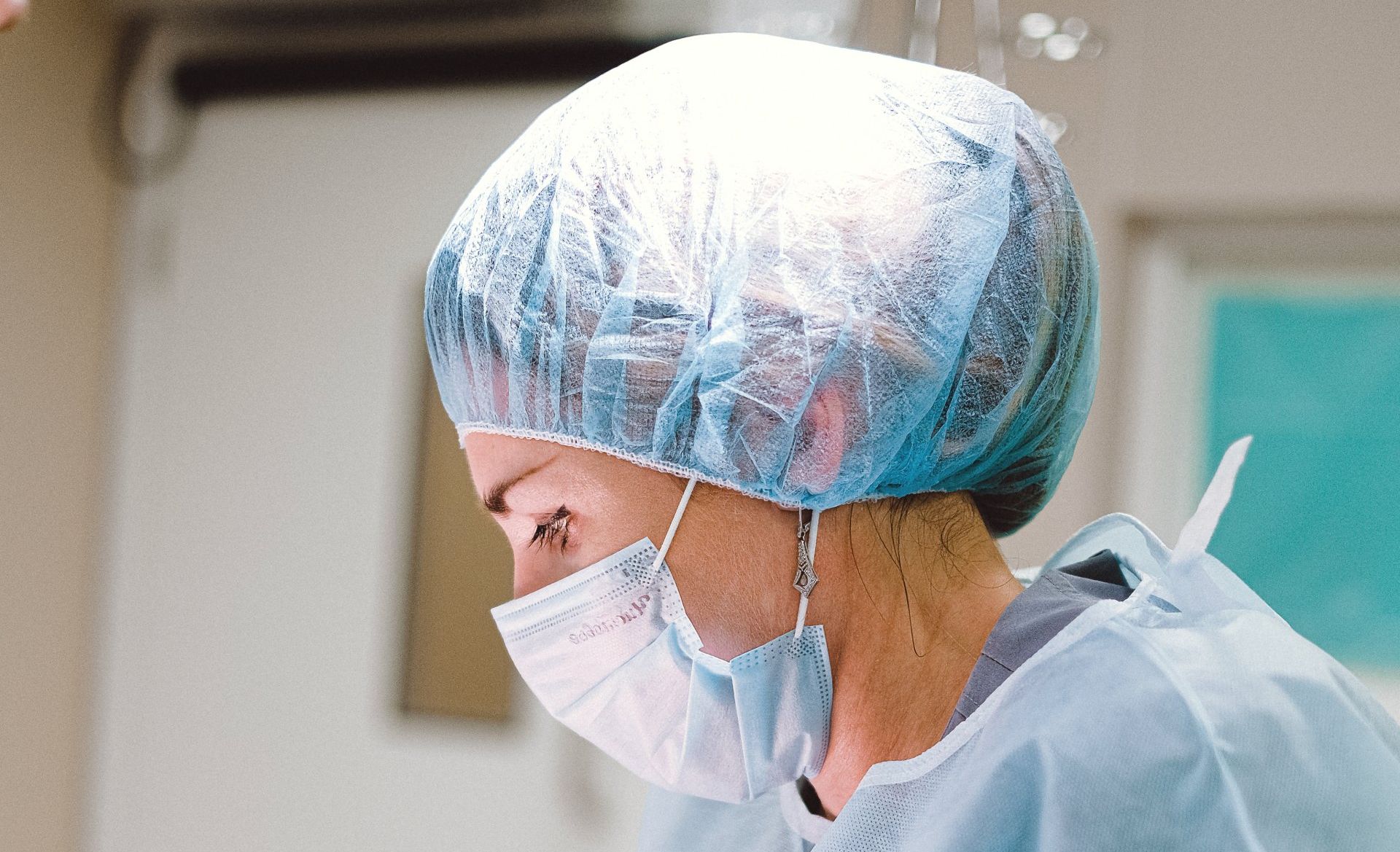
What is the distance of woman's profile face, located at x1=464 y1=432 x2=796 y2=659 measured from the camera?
0.84 metres

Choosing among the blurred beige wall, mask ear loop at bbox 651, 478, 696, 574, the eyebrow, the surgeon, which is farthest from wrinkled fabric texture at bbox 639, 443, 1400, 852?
the blurred beige wall

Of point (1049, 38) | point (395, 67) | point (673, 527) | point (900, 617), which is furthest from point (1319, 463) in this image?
point (395, 67)

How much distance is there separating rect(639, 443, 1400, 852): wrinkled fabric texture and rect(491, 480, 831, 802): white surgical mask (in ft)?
0.34

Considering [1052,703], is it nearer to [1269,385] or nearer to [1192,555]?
[1192,555]

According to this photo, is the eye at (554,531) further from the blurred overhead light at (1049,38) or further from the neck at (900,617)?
the blurred overhead light at (1049,38)

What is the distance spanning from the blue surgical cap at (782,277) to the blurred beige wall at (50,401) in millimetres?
2159

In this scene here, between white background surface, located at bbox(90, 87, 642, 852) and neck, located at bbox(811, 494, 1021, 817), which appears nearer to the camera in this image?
neck, located at bbox(811, 494, 1021, 817)

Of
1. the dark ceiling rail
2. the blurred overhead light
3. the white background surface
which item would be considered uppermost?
the dark ceiling rail

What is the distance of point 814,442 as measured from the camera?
792 millimetres

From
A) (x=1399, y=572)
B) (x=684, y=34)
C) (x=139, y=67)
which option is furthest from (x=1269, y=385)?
(x=139, y=67)

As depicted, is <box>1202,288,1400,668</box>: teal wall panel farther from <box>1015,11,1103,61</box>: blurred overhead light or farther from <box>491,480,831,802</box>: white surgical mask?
<box>491,480,831,802</box>: white surgical mask

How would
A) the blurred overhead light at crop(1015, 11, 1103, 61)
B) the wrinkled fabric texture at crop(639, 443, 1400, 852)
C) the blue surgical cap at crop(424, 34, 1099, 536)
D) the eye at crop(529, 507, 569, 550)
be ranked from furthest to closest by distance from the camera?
the blurred overhead light at crop(1015, 11, 1103, 61)
the eye at crop(529, 507, 569, 550)
the blue surgical cap at crop(424, 34, 1099, 536)
the wrinkled fabric texture at crop(639, 443, 1400, 852)

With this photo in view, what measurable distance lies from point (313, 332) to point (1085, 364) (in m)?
2.09

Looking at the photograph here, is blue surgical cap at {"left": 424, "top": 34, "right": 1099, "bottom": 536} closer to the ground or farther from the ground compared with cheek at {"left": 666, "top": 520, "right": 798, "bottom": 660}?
farther from the ground
